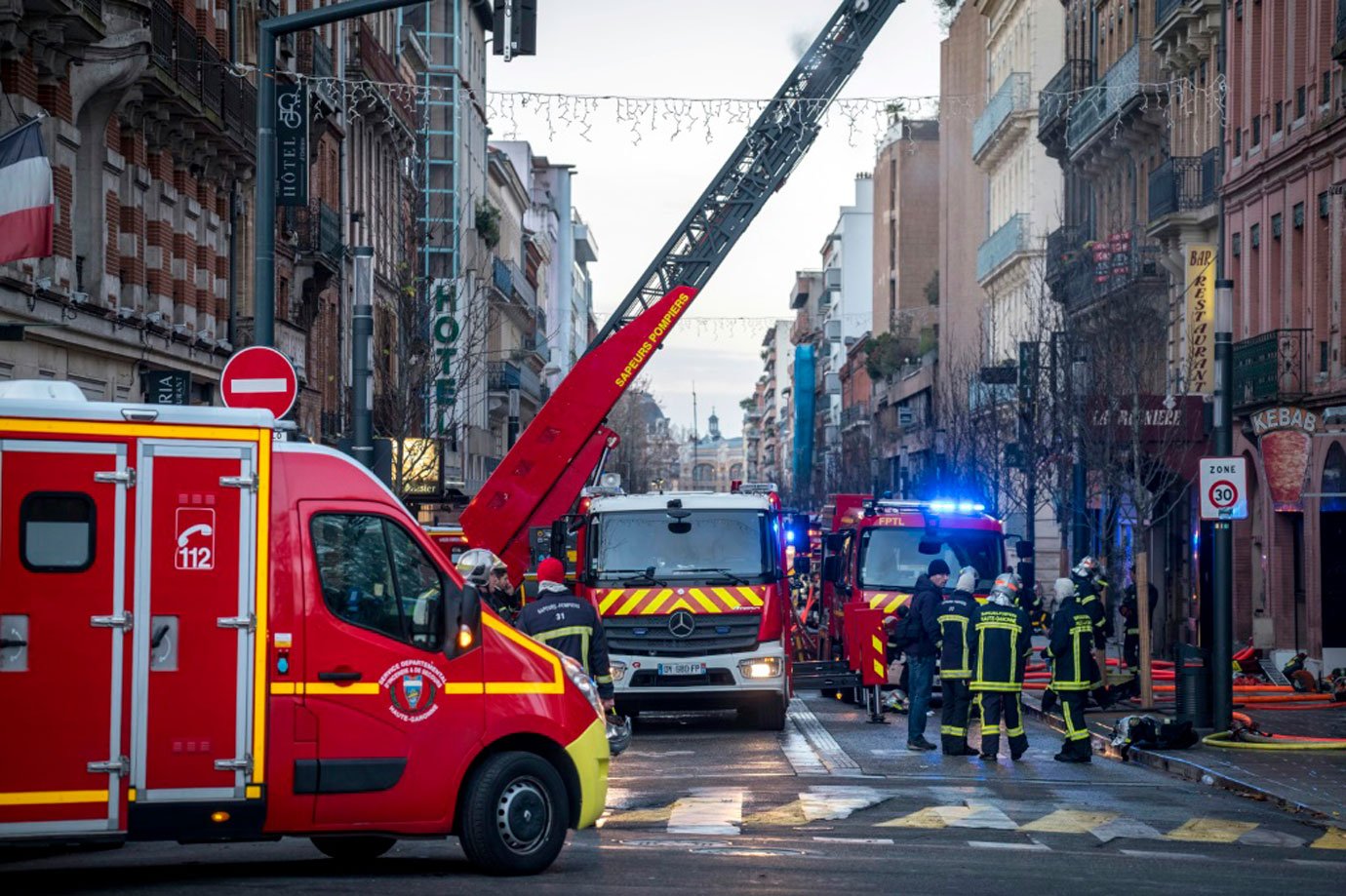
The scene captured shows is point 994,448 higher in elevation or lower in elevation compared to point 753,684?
higher

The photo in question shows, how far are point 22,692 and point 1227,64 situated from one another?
1346 inches

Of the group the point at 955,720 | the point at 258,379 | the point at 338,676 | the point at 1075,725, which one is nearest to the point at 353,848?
the point at 338,676

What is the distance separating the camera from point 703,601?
24.2 m

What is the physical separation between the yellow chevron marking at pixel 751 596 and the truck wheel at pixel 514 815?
11543mm

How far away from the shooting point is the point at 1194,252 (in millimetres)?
41938

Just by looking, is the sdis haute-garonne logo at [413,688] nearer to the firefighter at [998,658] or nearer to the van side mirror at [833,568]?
the firefighter at [998,658]

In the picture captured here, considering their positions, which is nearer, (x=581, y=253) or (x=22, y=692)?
(x=22, y=692)

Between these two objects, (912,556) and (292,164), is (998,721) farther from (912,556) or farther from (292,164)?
(292,164)

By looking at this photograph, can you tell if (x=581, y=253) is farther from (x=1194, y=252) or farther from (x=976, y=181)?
(x=1194, y=252)

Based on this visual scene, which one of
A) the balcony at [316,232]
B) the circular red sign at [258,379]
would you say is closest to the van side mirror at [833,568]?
the circular red sign at [258,379]

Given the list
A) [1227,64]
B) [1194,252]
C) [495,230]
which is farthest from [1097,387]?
[495,230]

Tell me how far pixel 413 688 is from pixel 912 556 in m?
17.7

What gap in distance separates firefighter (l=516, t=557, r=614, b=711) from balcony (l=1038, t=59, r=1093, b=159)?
40.0 meters

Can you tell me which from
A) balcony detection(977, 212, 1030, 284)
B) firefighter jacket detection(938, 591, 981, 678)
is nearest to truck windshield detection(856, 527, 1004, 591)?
firefighter jacket detection(938, 591, 981, 678)
